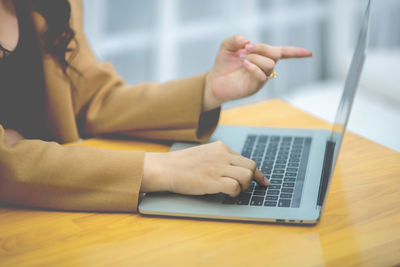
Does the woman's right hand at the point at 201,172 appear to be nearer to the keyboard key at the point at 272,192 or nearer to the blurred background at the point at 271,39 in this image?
the keyboard key at the point at 272,192

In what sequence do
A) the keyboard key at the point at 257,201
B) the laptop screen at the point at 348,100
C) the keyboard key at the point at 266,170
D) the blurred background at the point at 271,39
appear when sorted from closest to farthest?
the laptop screen at the point at 348,100 → the keyboard key at the point at 257,201 → the keyboard key at the point at 266,170 → the blurred background at the point at 271,39

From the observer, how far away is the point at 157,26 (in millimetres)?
2072

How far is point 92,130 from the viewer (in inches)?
38.0

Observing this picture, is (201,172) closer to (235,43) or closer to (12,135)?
(235,43)

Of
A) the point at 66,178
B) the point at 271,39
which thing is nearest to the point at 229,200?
the point at 66,178

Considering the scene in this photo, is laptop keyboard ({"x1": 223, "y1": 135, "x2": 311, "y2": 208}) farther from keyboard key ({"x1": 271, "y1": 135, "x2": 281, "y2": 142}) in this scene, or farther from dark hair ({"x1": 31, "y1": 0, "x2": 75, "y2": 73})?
dark hair ({"x1": 31, "y1": 0, "x2": 75, "y2": 73})

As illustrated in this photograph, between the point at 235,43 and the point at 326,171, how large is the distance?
282mm

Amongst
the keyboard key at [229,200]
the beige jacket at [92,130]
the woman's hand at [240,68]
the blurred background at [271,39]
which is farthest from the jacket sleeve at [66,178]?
the blurred background at [271,39]

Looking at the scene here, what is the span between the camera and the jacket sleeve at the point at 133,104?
35.0 inches

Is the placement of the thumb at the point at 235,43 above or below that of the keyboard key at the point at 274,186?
above

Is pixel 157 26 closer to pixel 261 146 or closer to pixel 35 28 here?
pixel 35 28

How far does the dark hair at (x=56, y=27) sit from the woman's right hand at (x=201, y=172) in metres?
0.35

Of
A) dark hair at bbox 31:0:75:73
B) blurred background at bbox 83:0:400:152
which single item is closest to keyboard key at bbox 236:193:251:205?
dark hair at bbox 31:0:75:73

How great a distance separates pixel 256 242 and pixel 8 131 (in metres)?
0.61
